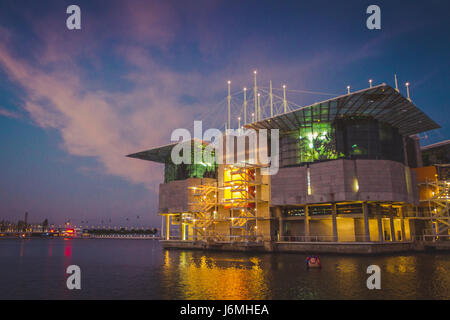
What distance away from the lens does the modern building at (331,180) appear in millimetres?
59094

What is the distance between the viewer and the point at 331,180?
60094mm

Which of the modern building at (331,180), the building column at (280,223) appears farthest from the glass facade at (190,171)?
the building column at (280,223)

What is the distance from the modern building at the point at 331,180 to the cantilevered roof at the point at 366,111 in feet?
0.55

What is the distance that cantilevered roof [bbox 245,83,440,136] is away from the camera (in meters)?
56.3

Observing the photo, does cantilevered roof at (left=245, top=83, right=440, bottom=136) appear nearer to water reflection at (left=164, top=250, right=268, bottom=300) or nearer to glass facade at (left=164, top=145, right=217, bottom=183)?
glass facade at (left=164, top=145, right=217, bottom=183)

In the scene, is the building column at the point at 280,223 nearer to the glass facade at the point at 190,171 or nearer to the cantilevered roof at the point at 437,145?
the glass facade at the point at 190,171

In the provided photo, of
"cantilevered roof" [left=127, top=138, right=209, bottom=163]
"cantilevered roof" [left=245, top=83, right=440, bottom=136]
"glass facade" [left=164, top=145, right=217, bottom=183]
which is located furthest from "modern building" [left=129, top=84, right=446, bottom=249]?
"cantilevered roof" [left=127, top=138, right=209, bottom=163]

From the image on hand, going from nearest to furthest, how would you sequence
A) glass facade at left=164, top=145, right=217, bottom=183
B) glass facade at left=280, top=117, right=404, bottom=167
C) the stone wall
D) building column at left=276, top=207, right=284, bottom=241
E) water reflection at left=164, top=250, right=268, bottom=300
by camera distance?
water reflection at left=164, top=250, right=268, bottom=300 < the stone wall < glass facade at left=280, top=117, right=404, bottom=167 < building column at left=276, top=207, right=284, bottom=241 < glass facade at left=164, top=145, right=217, bottom=183

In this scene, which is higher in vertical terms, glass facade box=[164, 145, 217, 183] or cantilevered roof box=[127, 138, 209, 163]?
cantilevered roof box=[127, 138, 209, 163]

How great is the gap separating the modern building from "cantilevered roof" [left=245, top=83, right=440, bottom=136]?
0.17 meters

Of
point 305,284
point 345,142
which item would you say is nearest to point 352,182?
point 345,142

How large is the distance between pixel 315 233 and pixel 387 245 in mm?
18488
